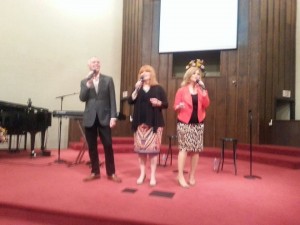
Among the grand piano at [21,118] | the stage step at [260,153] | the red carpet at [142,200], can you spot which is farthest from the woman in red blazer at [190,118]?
the grand piano at [21,118]

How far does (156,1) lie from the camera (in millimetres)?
7680

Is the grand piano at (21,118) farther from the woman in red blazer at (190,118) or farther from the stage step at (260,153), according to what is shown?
the woman in red blazer at (190,118)

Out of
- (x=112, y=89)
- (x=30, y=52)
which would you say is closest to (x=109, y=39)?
(x=30, y=52)

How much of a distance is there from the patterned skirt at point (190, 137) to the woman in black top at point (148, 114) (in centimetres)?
26

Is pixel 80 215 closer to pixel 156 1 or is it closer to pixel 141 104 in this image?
pixel 141 104

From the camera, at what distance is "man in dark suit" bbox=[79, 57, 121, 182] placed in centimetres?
356

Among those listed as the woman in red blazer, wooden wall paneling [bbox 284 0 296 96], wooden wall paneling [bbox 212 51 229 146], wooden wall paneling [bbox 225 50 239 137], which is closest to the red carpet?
the woman in red blazer

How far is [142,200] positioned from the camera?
2850mm

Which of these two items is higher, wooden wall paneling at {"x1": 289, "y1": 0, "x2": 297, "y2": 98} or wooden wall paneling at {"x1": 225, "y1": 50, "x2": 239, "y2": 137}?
wooden wall paneling at {"x1": 289, "y1": 0, "x2": 297, "y2": 98}

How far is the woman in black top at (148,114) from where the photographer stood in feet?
11.3

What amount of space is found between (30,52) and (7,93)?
112cm

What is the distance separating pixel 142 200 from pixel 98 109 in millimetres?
1226

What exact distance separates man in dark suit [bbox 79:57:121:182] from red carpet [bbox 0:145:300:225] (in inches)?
17.6

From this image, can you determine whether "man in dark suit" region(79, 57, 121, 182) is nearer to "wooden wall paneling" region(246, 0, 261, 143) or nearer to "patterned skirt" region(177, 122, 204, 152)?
"patterned skirt" region(177, 122, 204, 152)
